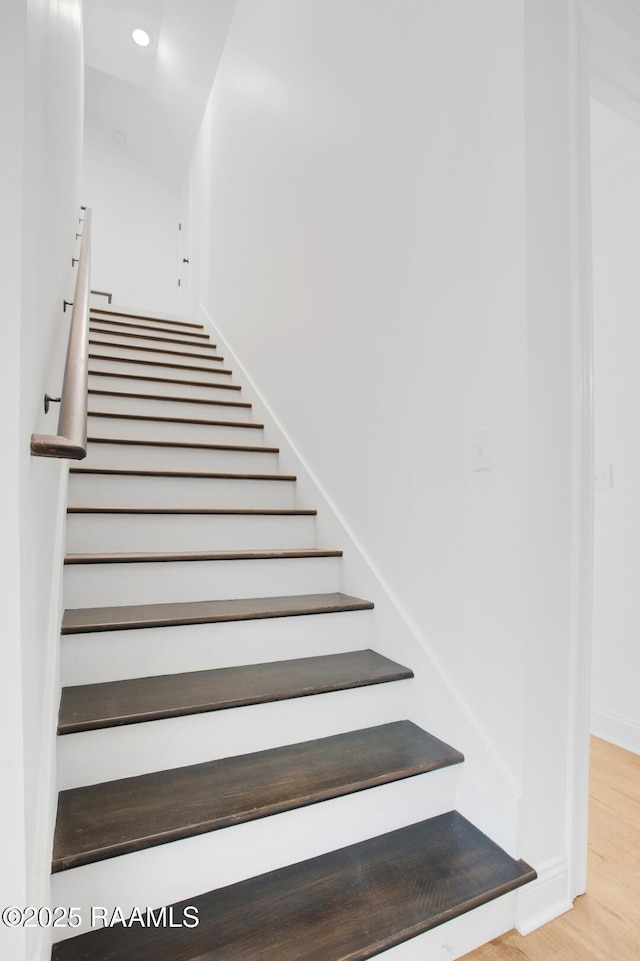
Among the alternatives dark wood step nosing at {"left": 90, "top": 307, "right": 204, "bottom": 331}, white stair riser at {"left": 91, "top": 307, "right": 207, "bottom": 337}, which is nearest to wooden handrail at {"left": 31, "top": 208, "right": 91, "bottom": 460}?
white stair riser at {"left": 91, "top": 307, "right": 207, "bottom": 337}

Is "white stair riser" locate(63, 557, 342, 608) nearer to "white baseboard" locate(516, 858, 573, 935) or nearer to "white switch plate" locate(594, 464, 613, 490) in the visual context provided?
"white baseboard" locate(516, 858, 573, 935)

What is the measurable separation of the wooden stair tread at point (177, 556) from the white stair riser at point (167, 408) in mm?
1048

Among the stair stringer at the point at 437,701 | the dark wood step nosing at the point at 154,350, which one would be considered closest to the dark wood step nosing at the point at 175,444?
the stair stringer at the point at 437,701

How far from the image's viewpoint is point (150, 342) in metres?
3.66

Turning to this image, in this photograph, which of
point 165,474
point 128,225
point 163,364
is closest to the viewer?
point 165,474

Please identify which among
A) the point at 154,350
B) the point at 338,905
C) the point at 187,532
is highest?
the point at 154,350

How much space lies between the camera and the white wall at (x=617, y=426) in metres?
2.17

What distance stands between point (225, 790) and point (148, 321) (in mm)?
3785

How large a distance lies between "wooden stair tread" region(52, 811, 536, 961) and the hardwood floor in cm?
14

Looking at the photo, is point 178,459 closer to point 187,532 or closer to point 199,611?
point 187,532

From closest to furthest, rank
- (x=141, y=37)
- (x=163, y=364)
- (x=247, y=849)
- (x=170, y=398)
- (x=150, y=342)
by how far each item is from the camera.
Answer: (x=247, y=849) < (x=170, y=398) < (x=163, y=364) < (x=150, y=342) < (x=141, y=37)

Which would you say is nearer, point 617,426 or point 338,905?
point 338,905

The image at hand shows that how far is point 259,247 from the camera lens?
3158 mm

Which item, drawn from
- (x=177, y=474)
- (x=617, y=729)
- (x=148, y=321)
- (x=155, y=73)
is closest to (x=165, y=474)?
(x=177, y=474)
